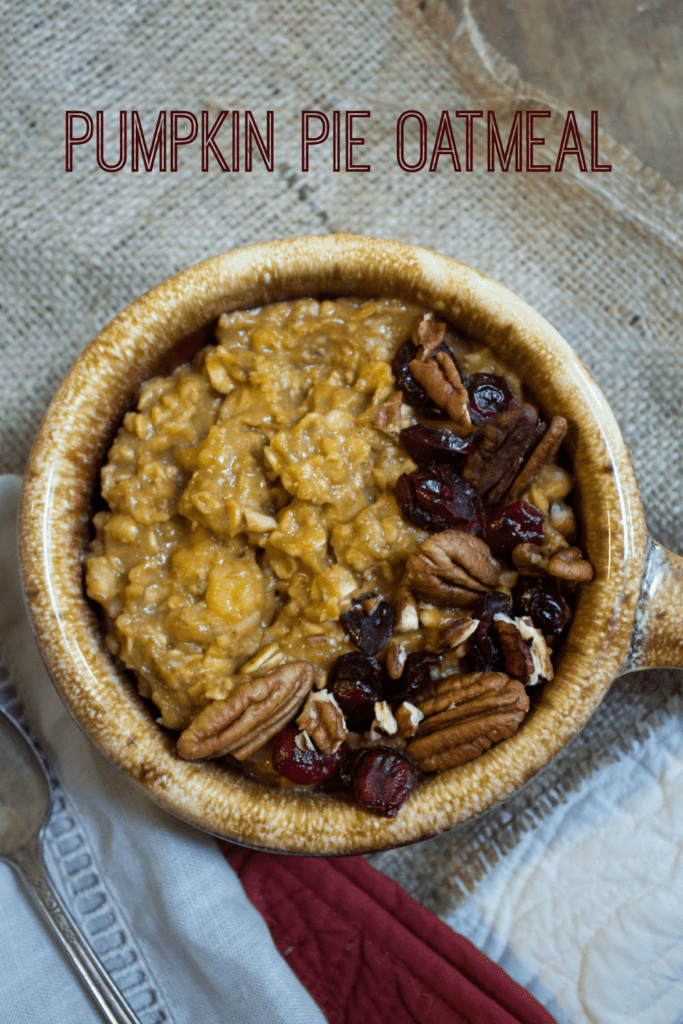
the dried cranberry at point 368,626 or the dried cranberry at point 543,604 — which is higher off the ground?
the dried cranberry at point 543,604

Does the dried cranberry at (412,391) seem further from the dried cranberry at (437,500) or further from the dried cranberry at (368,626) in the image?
the dried cranberry at (368,626)

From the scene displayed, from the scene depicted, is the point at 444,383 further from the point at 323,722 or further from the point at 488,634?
the point at 323,722

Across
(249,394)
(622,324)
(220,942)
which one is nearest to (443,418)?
(249,394)

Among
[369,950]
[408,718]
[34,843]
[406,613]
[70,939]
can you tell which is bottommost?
[70,939]

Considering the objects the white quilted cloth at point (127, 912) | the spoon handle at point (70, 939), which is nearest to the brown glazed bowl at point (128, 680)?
the white quilted cloth at point (127, 912)

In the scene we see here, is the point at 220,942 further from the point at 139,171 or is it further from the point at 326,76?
the point at 326,76

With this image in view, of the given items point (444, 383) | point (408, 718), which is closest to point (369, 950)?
point (408, 718)
